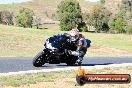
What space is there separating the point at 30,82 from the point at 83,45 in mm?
5108

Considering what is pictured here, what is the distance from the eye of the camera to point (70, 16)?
438 feet

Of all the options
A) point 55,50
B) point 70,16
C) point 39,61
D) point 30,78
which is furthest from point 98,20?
point 30,78

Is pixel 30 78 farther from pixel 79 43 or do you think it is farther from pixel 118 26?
pixel 118 26

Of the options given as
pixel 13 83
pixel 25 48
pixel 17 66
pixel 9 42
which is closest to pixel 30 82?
pixel 13 83

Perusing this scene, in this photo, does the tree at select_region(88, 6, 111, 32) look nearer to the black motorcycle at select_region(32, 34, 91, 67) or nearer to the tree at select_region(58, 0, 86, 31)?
the tree at select_region(58, 0, 86, 31)

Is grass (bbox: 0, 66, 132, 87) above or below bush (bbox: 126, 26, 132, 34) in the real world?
above

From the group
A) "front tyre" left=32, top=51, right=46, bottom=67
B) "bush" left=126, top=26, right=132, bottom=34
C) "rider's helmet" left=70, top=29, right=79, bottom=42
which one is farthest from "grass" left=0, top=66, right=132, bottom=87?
"bush" left=126, top=26, right=132, bottom=34

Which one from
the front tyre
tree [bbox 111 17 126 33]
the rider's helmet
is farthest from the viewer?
tree [bbox 111 17 126 33]

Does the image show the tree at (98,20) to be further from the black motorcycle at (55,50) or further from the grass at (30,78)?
the grass at (30,78)

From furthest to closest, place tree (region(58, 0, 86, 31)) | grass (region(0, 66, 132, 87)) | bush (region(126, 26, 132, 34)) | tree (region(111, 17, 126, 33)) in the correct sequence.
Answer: tree (region(58, 0, 86, 31)) → tree (region(111, 17, 126, 33)) → bush (region(126, 26, 132, 34)) → grass (region(0, 66, 132, 87))

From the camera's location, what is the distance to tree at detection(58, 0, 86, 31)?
132375 millimetres

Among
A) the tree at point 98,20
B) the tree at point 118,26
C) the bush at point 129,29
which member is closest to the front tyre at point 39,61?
the bush at point 129,29

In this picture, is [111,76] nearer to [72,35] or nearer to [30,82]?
[30,82]

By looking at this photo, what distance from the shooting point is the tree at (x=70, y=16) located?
132 meters
